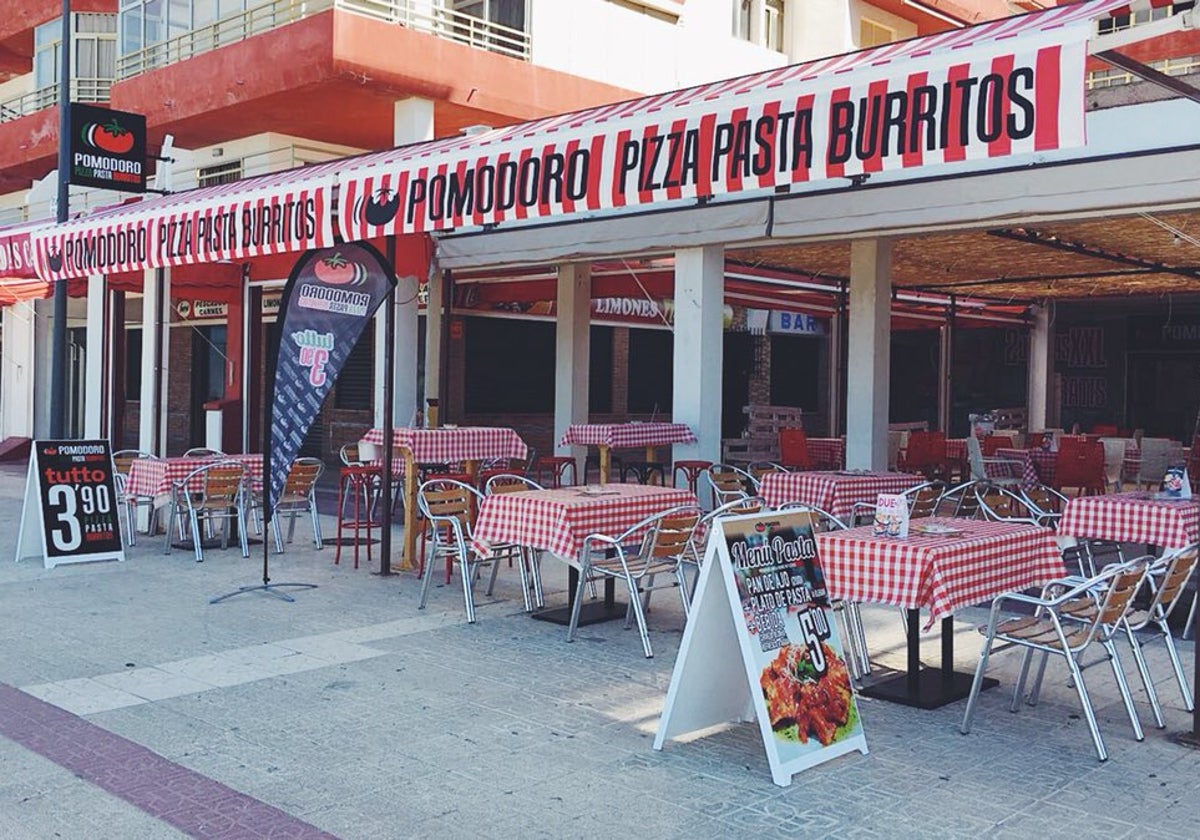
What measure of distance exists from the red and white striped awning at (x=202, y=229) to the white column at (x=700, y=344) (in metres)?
4.21

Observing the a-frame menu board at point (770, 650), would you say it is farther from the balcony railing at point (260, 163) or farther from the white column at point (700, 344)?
the balcony railing at point (260, 163)

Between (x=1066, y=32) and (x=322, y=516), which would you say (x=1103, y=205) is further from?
(x=322, y=516)

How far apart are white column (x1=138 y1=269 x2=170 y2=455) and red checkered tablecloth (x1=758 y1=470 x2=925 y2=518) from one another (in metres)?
6.54

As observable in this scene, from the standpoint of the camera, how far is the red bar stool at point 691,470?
12.3 metres

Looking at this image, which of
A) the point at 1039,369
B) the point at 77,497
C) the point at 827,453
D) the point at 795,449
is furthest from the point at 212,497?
the point at 1039,369

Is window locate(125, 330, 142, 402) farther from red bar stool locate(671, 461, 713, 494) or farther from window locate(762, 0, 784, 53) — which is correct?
Result: red bar stool locate(671, 461, 713, 494)

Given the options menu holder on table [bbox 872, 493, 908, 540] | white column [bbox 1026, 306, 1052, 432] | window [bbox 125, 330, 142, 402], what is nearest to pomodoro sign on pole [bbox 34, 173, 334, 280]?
menu holder on table [bbox 872, 493, 908, 540]

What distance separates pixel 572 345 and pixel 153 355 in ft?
19.5

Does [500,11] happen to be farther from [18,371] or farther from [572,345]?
[18,371]

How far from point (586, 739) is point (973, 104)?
11.7ft

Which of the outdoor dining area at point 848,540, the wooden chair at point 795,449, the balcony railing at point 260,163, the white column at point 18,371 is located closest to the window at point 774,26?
the balcony railing at point 260,163

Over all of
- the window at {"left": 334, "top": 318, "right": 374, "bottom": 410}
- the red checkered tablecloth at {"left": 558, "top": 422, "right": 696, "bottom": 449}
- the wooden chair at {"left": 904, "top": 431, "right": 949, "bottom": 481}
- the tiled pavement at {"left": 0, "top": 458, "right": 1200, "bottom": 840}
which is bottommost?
the tiled pavement at {"left": 0, "top": 458, "right": 1200, "bottom": 840}

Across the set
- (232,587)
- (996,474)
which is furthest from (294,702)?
(996,474)

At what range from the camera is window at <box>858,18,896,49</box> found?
2598 centimetres
